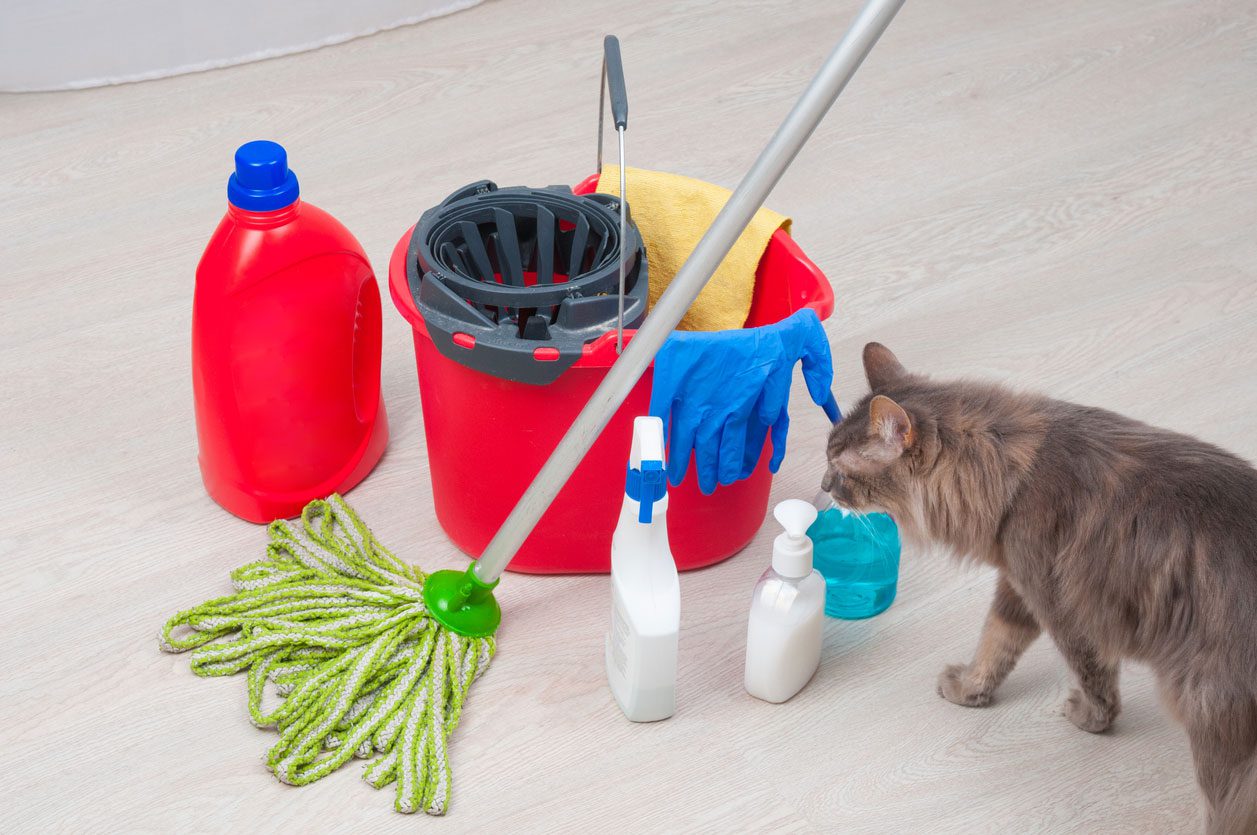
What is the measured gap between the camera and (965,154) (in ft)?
8.00

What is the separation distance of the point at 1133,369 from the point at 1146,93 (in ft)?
2.92

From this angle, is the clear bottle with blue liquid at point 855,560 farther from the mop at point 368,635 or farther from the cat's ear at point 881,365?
the mop at point 368,635

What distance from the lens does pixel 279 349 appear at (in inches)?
62.1

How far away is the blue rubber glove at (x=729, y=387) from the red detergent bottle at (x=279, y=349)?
17.1 inches

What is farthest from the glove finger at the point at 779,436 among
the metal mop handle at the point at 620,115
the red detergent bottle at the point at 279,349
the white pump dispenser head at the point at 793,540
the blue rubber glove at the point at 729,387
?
the red detergent bottle at the point at 279,349

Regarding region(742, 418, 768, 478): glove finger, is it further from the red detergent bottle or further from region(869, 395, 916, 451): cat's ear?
the red detergent bottle

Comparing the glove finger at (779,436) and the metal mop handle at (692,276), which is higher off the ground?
the metal mop handle at (692,276)

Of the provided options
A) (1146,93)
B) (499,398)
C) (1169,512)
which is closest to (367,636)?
(499,398)

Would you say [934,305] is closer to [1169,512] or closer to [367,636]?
[1169,512]

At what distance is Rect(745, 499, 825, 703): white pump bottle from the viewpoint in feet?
4.64

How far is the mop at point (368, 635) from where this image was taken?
138 centimetres

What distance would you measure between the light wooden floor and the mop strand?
1.2 inches

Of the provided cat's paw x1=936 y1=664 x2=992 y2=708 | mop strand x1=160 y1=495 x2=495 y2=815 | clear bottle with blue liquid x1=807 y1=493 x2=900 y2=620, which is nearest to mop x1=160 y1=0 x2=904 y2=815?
mop strand x1=160 y1=495 x2=495 y2=815

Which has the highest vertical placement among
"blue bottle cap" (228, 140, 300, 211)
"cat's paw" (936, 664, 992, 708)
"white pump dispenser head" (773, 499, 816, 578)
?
"blue bottle cap" (228, 140, 300, 211)
